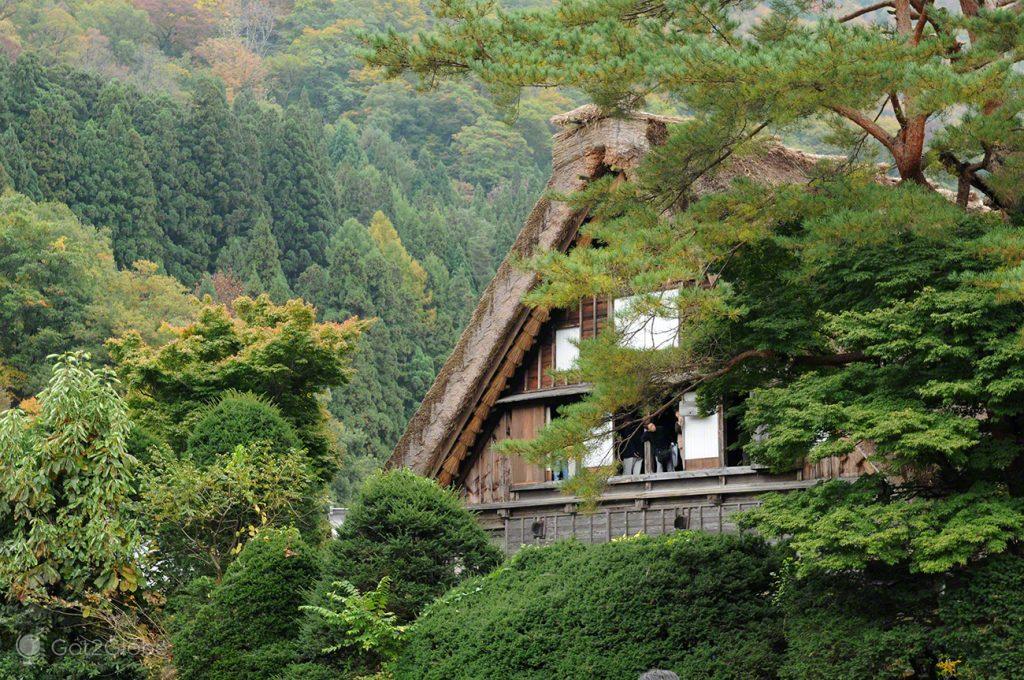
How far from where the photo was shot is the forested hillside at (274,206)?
4875 centimetres

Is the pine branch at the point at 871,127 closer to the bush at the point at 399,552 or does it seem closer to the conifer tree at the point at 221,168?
the bush at the point at 399,552

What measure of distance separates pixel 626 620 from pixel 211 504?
5967mm

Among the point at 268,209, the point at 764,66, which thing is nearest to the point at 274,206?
the point at 268,209

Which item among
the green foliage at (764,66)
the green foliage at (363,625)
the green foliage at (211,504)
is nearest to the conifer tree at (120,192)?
the green foliage at (211,504)

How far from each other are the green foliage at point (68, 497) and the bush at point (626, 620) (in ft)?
14.1

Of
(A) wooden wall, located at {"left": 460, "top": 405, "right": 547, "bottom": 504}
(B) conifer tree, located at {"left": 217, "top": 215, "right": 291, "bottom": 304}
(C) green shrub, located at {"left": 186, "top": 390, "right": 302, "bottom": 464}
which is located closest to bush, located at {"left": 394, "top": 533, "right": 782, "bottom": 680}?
(C) green shrub, located at {"left": 186, "top": 390, "right": 302, "bottom": 464}

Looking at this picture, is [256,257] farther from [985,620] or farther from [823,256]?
[985,620]

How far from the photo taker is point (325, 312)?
179 feet

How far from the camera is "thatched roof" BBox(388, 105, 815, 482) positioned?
51.2 feet

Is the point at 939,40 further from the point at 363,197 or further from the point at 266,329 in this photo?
the point at 363,197

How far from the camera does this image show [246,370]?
21.2 meters

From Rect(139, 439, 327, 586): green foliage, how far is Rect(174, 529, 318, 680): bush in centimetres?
151

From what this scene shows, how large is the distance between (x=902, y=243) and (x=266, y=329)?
46.1 feet

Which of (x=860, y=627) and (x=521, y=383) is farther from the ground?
(x=521, y=383)
